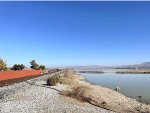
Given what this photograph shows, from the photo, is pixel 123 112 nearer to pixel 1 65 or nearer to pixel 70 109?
pixel 70 109

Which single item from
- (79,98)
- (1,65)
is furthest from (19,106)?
(1,65)

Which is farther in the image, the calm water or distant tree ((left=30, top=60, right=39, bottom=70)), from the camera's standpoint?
distant tree ((left=30, top=60, right=39, bottom=70))

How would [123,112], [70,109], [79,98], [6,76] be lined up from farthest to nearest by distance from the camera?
[6,76], [79,98], [123,112], [70,109]

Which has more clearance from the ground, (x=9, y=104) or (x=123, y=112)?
(x=9, y=104)

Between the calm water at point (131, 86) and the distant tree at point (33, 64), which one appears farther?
the distant tree at point (33, 64)

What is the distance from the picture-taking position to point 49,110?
710 inches

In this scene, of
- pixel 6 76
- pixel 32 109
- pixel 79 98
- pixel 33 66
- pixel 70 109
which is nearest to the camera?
pixel 32 109

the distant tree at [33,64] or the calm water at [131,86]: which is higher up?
the distant tree at [33,64]

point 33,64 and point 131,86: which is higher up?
point 33,64

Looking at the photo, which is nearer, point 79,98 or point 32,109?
point 32,109

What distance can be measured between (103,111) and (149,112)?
513 centimetres

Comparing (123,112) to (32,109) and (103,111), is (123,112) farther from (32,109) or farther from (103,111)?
(32,109)

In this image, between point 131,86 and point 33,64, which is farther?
point 33,64

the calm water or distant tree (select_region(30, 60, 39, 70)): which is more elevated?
distant tree (select_region(30, 60, 39, 70))
